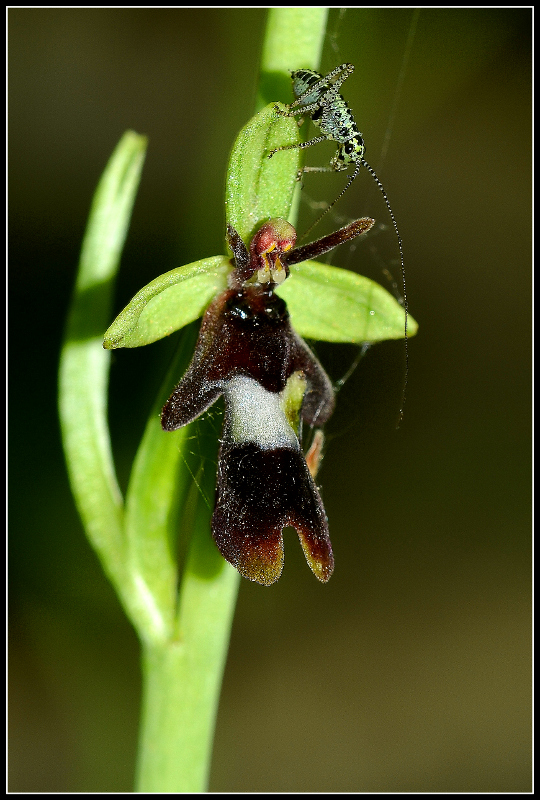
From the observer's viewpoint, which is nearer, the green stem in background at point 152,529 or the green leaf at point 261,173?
the green leaf at point 261,173

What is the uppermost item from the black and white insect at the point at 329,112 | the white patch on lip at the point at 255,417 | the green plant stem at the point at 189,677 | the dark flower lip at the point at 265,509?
the black and white insect at the point at 329,112

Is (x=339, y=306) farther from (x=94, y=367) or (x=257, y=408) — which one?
(x=94, y=367)

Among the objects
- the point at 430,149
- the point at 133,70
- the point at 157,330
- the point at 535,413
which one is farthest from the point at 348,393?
the point at 157,330

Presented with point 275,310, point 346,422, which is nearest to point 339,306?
point 275,310

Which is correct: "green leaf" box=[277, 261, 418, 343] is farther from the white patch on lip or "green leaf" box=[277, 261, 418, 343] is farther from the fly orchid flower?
the white patch on lip

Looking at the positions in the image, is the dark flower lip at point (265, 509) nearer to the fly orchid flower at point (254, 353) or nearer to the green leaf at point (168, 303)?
the fly orchid flower at point (254, 353)

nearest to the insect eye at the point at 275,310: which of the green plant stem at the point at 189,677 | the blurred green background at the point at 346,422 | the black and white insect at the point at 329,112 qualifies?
the black and white insect at the point at 329,112

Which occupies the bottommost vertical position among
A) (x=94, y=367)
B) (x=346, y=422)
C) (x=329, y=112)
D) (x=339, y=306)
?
(x=346, y=422)
